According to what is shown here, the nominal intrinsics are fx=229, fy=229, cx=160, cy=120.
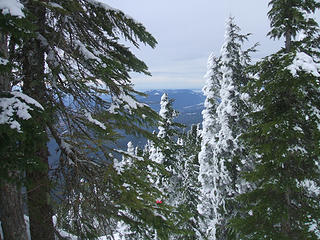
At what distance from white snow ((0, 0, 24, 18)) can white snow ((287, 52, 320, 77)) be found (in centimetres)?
695

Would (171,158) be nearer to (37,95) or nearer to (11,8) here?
(37,95)

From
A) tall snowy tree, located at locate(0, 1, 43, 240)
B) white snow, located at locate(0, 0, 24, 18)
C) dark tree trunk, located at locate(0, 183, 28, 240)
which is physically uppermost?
white snow, located at locate(0, 0, 24, 18)

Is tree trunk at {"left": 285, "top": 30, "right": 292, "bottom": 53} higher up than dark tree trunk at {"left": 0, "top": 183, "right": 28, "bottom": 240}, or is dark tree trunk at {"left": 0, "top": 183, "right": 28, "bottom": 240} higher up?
tree trunk at {"left": 285, "top": 30, "right": 292, "bottom": 53}

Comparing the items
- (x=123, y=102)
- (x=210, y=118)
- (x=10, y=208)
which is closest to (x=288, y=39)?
(x=123, y=102)

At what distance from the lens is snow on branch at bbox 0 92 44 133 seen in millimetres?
2555

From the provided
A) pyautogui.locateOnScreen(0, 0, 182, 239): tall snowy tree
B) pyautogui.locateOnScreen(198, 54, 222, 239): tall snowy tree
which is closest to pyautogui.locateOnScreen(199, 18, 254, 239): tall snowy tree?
pyautogui.locateOnScreen(198, 54, 222, 239): tall snowy tree

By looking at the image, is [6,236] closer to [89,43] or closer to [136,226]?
[136,226]

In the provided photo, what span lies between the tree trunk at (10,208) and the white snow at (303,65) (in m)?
7.15

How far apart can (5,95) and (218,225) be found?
1540 cm

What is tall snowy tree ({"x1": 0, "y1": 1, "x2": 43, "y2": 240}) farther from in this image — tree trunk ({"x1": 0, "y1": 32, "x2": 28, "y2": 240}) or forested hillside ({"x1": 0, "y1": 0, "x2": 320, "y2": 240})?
tree trunk ({"x1": 0, "y1": 32, "x2": 28, "y2": 240})

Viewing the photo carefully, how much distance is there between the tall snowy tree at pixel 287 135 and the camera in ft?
24.0

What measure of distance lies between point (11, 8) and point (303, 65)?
7.30 metres

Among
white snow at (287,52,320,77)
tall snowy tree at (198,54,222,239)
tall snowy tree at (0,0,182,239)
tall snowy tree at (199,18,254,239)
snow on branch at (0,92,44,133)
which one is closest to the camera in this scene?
snow on branch at (0,92,44,133)

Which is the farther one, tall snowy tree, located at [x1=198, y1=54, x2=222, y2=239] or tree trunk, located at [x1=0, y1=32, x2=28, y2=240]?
tall snowy tree, located at [x1=198, y1=54, x2=222, y2=239]
